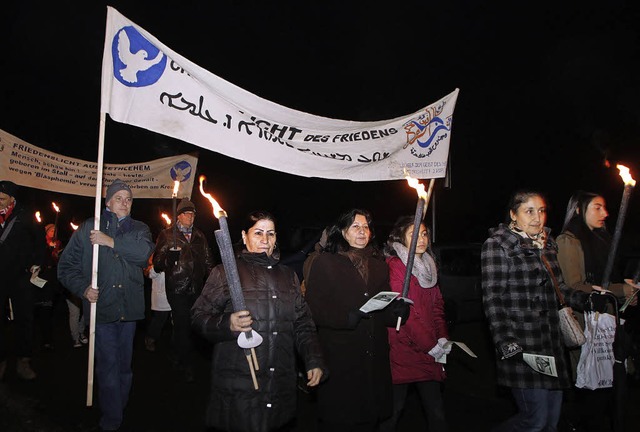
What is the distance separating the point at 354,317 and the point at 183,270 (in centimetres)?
335

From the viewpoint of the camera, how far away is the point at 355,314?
377 cm

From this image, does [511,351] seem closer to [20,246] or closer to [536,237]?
[536,237]

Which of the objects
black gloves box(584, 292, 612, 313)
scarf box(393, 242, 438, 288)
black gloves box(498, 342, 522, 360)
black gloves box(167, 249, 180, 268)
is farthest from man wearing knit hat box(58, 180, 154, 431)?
black gloves box(584, 292, 612, 313)

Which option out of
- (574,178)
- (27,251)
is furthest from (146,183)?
(574,178)

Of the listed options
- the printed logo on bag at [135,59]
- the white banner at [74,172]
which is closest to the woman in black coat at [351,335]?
the printed logo on bag at [135,59]

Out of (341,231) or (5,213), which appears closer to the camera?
(341,231)

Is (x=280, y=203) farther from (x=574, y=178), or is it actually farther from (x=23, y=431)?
(x=23, y=431)

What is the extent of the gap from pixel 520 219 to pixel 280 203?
61.6 feet

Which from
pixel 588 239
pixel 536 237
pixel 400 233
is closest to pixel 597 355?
pixel 536 237

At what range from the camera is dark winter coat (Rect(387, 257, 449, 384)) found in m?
4.17

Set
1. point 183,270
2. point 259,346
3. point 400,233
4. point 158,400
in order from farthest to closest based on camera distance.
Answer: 1. point 183,270
2. point 158,400
3. point 400,233
4. point 259,346

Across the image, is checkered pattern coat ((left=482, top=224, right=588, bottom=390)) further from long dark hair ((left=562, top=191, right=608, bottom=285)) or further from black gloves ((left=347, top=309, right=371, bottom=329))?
black gloves ((left=347, top=309, right=371, bottom=329))

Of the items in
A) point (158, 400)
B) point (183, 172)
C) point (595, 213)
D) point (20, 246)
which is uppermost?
point (183, 172)

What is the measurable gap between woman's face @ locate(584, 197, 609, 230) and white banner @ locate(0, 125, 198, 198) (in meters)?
4.48
